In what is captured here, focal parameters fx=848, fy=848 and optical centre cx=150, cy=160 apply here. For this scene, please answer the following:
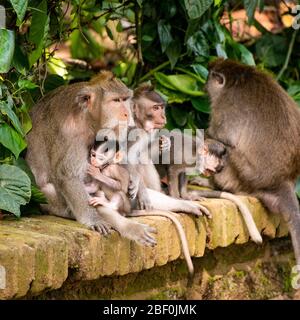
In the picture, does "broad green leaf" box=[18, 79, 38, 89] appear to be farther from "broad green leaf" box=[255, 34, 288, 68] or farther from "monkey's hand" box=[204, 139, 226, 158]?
"broad green leaf" box=[255, 34, 288, 68]

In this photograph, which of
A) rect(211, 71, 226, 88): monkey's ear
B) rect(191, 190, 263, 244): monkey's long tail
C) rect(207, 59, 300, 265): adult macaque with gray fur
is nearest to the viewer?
rect(191, 190, 263, 244): monkey's long tail

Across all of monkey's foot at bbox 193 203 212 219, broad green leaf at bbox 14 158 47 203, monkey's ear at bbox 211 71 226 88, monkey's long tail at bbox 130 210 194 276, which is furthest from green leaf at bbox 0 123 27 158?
monkey's ear at bbox 211 71 226 88

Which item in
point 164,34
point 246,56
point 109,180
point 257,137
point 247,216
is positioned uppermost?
point 164,34

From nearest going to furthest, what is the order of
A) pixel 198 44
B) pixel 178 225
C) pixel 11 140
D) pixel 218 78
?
pixel 11 140, pixel 178 225, pixel 218 78, pixel 198 44

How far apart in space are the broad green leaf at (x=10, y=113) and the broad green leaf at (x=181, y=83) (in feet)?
6.96

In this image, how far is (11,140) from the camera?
4727 mm

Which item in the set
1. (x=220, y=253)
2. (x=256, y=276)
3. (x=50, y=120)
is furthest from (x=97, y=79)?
(x=256, y=276)

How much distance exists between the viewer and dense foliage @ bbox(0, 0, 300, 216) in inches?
186

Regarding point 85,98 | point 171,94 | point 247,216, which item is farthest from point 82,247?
point 171,94

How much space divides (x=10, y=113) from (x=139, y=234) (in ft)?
3.20

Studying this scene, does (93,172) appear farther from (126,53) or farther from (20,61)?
(126,53)

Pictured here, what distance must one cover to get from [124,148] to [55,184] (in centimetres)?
48

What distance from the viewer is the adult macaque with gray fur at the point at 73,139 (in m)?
4.82

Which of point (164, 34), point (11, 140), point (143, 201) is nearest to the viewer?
point (11, 140)
